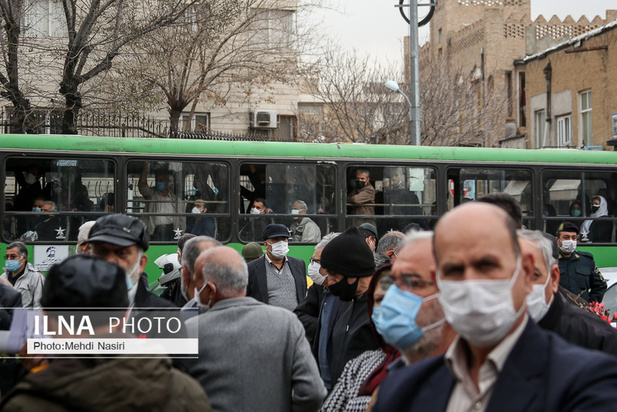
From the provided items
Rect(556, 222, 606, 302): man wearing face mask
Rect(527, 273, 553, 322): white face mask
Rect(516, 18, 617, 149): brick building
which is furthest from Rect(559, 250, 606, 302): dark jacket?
Rect(516, 18, 617, 149): brick building

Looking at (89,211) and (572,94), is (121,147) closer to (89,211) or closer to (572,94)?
(89,211)

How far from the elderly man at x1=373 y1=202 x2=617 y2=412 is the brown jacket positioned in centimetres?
1140

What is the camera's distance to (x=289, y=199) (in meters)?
13.5

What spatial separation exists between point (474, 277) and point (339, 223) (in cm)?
1143

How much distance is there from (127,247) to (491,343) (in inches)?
100

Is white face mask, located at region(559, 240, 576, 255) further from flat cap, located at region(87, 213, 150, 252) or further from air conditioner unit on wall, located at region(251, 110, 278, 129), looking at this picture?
air conditioner unit on wall, located at region(251, 110, 278, 129)

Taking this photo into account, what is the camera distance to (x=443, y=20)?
48.4 m

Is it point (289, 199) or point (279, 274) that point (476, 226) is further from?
point (289, 199)

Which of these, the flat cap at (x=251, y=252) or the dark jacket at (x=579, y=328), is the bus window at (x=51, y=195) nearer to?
the flat cap at (x=251, y=252)

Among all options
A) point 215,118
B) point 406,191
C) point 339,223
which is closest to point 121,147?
point 339,223

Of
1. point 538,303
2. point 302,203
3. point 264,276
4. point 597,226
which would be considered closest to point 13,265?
point 264,276

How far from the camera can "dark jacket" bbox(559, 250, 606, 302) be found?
953 centimetres

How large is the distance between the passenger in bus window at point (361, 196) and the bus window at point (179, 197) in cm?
217

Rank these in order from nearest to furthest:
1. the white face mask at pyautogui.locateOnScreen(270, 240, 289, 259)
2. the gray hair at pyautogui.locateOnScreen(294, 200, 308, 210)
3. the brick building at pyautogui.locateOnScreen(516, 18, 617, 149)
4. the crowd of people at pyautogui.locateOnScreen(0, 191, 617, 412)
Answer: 1. the crowd of people at pyautogui.locateOnScreen(0, 191, 617, 412)
2. the white face mask at pyautogui.locateOnScreen(270, 240, 289, 259)
3. the gray hair at pyautogui.locateOnScreen(294, 200, 308, 210)
4. the brick building at pyautogui.locateOnScreen(516, 18, 617, 149)
